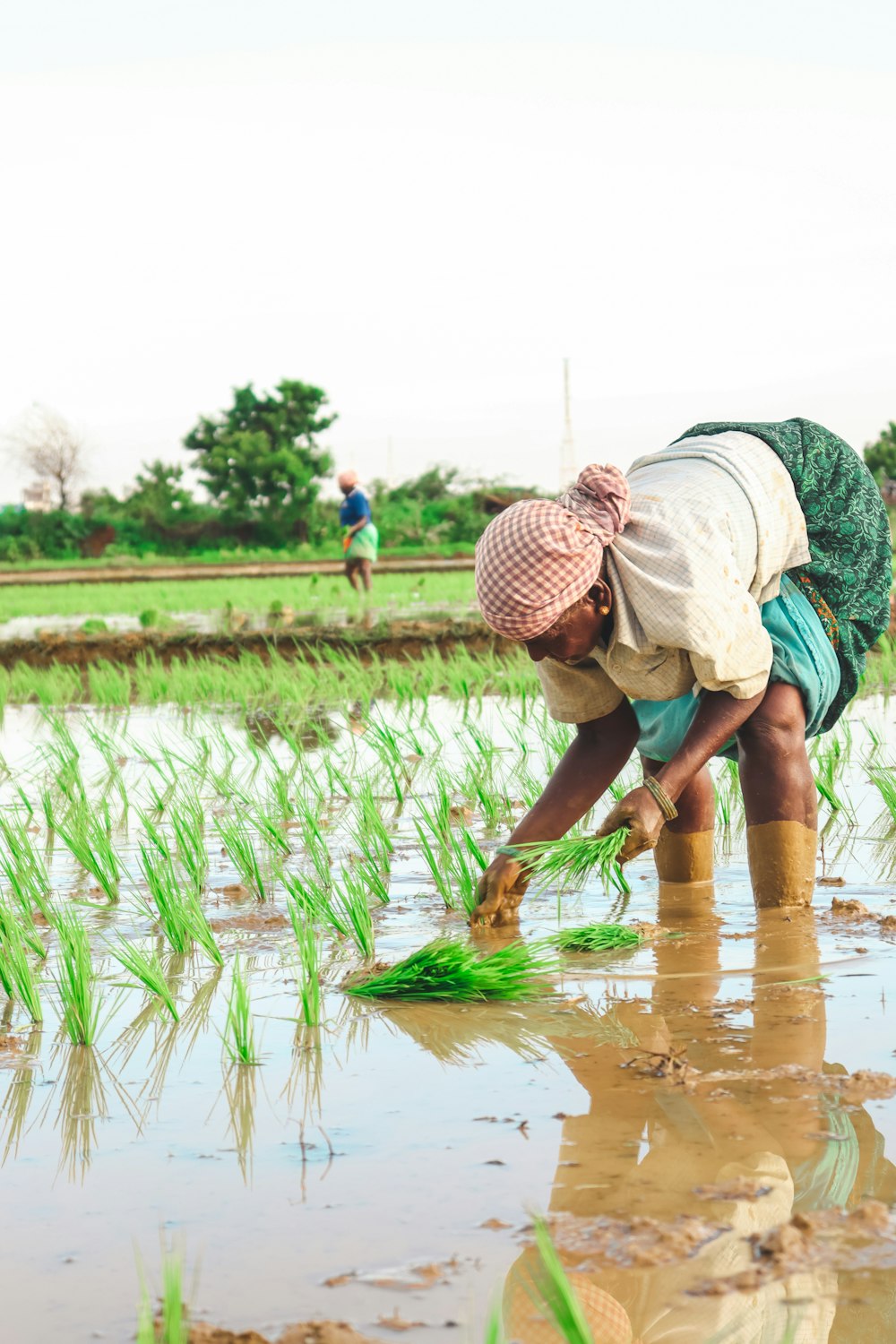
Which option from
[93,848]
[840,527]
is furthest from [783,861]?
[93,848]

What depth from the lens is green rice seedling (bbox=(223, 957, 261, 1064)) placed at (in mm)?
1752

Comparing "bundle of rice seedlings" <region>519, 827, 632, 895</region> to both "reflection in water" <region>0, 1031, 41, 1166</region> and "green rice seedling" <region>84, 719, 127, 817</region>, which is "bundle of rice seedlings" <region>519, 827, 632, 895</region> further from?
"green rice seedling" <region>84, 719, 127, 817</region>

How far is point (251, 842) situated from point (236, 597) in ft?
30.2

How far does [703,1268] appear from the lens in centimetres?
122

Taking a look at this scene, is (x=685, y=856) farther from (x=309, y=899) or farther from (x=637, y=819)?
(x=309, y=899)

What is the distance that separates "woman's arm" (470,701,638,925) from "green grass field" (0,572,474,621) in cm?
709

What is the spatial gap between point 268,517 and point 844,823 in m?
25.4

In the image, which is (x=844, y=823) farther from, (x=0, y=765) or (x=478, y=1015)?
(x=0, y=765)

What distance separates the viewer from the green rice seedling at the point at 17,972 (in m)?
2.00

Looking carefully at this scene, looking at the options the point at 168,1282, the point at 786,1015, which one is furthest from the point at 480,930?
the point at 168,1282

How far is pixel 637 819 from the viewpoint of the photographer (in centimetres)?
227

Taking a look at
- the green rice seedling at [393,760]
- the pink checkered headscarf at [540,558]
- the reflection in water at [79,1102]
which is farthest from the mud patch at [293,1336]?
the green rice seedling at [393,760]

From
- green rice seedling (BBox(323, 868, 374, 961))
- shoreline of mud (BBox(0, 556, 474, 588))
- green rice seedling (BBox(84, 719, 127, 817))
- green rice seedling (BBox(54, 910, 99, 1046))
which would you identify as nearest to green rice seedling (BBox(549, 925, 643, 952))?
green rice seedling (BBox(323, 868, 374, 961))

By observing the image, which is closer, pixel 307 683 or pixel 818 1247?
pixel 818 1247
